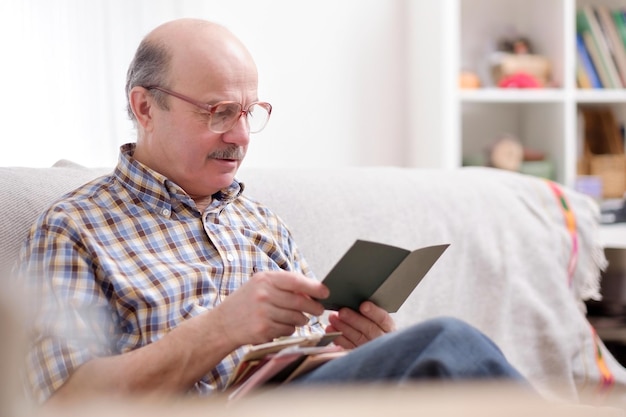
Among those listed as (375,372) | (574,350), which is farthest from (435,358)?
(574,350)

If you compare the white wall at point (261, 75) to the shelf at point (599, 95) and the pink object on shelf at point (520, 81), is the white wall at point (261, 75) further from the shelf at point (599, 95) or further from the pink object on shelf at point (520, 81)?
the shelf at point (599, 95)

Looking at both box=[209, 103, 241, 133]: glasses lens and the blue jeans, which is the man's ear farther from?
the blue jeans

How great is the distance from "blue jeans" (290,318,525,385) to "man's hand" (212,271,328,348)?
112 millimetres

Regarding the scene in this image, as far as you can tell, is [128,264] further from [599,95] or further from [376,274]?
[599,95]

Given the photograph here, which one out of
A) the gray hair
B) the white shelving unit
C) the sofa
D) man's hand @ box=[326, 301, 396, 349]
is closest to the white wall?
the white shelving unit

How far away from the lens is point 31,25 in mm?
2439

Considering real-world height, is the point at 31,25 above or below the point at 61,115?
above

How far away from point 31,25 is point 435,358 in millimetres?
1898

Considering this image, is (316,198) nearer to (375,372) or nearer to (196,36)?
(196,36)

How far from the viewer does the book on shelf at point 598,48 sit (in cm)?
313

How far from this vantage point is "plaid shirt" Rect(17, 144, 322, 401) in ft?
3.84

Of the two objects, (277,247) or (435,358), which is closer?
(435,358)

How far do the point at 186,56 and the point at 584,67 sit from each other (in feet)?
6.92

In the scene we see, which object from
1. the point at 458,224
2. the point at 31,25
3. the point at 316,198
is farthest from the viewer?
the point at 31,25
